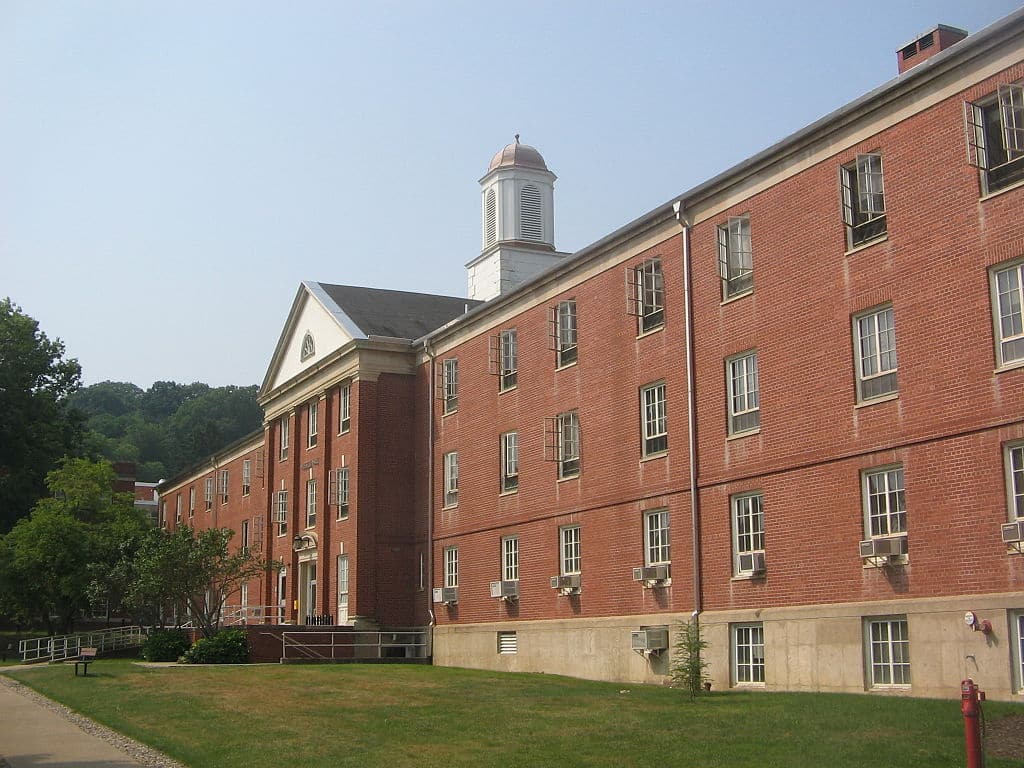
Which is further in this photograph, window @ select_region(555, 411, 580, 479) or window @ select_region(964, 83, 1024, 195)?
window @ select_region(555, 411, 580, 479)

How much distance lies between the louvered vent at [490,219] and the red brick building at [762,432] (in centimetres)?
1236

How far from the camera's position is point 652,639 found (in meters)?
27.3

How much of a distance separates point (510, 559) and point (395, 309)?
1440 centimetres

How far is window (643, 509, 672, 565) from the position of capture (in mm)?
28078

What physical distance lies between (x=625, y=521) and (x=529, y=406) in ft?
19.4

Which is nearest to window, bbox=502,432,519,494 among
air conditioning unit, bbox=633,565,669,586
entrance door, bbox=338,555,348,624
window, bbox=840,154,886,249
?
air conditioning unit, bbox=633,565,669,586

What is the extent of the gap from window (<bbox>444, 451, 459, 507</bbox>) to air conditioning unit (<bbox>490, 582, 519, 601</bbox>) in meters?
4.25

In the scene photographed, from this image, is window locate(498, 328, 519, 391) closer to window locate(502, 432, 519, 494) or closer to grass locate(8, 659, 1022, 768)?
window locate(502, 432, 519, 494)

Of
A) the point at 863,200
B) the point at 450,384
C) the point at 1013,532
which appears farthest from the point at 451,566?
the point at 1013,532

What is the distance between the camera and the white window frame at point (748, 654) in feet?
80.6

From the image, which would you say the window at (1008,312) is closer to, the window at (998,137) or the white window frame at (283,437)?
the window at (998,137)

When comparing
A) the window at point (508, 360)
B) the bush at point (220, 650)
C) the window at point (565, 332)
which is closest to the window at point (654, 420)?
the window at point (565, 332)

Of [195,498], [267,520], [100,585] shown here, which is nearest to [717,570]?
[100,585]

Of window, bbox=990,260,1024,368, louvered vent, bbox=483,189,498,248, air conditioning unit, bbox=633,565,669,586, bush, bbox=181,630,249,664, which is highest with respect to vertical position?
louvered vent, bbox=483,189,498,248
